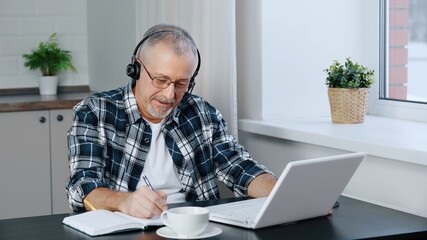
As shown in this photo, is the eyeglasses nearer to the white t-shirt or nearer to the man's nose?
the man's nose

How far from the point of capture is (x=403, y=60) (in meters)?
3.02

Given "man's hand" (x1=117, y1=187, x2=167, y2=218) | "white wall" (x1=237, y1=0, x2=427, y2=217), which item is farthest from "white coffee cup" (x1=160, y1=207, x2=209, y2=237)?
"white wall" (x1=237, y1=0, x2=427, y2=217)

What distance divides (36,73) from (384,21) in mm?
2157

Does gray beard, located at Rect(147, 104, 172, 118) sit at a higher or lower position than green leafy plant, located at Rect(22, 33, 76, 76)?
lower

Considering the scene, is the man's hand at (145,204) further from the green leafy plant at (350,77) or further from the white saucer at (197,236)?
the green leafy plant at (350,77)

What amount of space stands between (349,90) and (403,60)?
316mm

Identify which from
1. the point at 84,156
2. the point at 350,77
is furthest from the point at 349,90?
the point at 84,156

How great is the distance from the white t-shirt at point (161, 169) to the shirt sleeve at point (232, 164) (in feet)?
0.52

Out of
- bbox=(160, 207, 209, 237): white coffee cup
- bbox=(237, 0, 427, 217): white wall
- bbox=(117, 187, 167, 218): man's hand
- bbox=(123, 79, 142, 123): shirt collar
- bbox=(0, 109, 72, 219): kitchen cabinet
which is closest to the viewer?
bbox=(160, 207, 209, 237): white coffee cup

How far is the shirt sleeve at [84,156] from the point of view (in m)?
2.33

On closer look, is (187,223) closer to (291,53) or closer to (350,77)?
(350,77)

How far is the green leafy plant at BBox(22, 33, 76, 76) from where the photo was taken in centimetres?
438

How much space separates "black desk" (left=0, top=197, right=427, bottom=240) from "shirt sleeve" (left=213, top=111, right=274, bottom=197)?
440 millimetres

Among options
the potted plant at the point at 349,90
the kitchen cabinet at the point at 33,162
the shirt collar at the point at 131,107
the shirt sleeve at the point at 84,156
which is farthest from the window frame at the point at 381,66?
the kitchen cabinet at the point at 33,162
